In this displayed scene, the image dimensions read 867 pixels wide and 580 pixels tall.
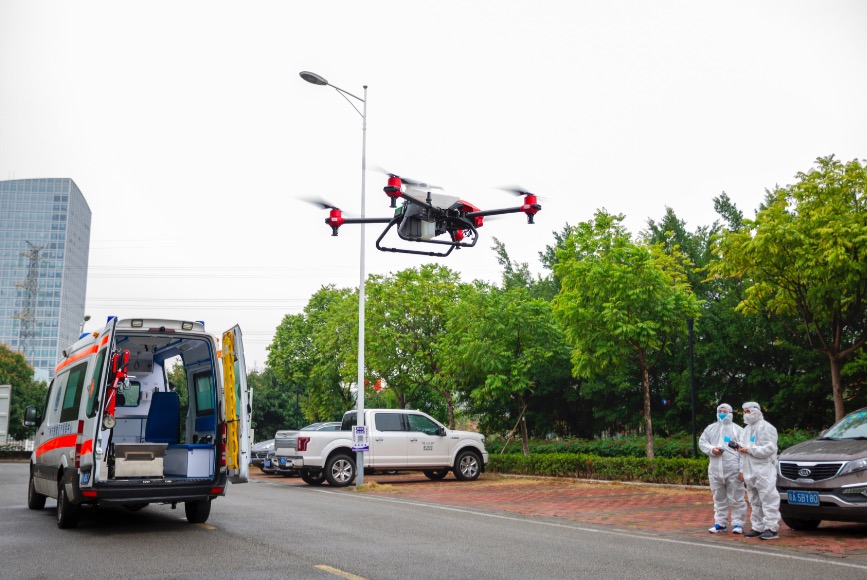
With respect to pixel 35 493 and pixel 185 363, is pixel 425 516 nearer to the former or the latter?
pixel 185 363

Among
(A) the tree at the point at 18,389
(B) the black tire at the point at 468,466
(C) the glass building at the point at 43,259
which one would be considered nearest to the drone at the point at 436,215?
(B) the black tire at the point at 468,466

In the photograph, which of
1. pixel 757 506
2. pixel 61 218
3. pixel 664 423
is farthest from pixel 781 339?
pixel 61 218

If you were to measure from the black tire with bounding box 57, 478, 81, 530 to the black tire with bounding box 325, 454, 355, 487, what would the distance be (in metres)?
10.1

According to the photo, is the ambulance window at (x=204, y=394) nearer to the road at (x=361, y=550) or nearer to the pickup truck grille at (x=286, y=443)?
the road at (x=361, y=550)

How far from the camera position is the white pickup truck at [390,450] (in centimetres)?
2022

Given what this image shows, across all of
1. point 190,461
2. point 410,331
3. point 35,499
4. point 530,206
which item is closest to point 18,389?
point 410,331

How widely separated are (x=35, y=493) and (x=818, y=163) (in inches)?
638

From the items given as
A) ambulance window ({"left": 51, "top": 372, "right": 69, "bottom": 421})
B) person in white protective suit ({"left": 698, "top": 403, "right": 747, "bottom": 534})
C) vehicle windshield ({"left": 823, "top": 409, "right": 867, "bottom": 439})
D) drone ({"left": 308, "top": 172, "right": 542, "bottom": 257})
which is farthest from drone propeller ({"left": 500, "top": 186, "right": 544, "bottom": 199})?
ambulance window ({"left": 51, "top": 372, "right": 69, "bottom": 421})

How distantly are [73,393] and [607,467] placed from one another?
13.2 metres

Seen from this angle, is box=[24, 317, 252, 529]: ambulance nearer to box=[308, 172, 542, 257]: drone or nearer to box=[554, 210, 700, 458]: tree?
box=[308, 172, 542, 257]: drone

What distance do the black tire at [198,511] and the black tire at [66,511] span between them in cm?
137

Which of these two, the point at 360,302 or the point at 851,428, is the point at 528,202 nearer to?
the point at 851,428

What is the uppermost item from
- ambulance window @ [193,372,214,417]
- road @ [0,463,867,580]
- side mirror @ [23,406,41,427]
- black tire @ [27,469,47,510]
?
→ ambulance window @ [193,372,214,417]

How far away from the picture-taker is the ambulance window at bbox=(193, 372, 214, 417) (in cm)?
1139
